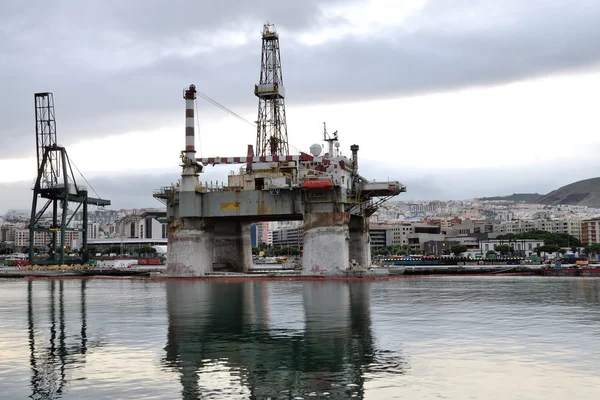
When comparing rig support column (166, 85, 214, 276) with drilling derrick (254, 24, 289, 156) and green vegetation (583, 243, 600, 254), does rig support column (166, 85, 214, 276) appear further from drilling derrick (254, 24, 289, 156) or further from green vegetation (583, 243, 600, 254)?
green vegetation (583, 243, 600, 254)

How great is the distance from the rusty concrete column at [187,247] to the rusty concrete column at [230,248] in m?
8.76

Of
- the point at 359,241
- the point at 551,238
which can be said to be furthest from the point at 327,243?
the point at 551,238

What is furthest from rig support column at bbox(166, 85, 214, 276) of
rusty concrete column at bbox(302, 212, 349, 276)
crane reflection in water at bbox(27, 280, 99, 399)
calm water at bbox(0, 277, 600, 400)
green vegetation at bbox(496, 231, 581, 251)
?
green vegetation at bbox(496, 231, 581, 251)

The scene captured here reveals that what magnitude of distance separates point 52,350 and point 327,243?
47.3 metres

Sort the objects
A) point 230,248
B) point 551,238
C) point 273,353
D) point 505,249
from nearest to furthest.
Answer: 1. point 273,353
2. point 230,248
3. point 505,249
4. point 551,238

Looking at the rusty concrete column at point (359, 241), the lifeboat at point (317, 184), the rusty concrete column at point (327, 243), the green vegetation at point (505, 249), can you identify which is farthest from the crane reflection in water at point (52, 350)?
the green vegetation at point (505, 249)

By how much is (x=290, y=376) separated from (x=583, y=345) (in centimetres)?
1113

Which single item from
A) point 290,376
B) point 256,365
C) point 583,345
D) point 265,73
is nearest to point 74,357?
point 256,365

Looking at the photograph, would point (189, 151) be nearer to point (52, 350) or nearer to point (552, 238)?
point (52, 350)

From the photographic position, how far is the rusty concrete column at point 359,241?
8181cm

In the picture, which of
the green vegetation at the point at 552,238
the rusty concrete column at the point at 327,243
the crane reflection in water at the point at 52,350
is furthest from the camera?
the green vegetation at the point at 552,238

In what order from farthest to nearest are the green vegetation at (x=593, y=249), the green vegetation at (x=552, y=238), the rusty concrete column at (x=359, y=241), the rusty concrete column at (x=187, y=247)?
1. the green vegetation at (x=552, y=238)
2. the green vegetation at (x=593, y=249)
3. the rusty concrete column at (x=359, y=241)
4. the rusty concrete column at (x=187, y=247)

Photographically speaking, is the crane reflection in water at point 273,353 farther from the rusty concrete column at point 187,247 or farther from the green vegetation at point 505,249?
the green vegetation at point 505,249

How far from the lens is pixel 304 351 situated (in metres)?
22.8
